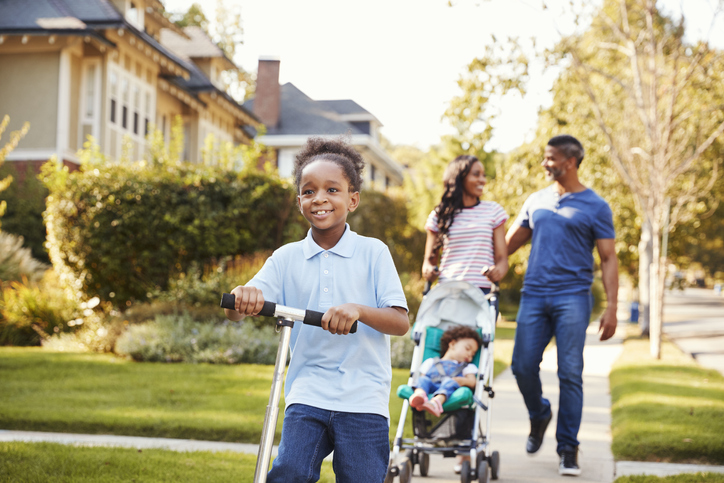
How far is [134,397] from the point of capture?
7.71 meters

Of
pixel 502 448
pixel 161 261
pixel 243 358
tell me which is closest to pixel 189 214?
pixel 161 261

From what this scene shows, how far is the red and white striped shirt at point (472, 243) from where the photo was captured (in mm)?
5625

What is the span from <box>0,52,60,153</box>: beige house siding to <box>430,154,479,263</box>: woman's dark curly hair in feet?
55.1

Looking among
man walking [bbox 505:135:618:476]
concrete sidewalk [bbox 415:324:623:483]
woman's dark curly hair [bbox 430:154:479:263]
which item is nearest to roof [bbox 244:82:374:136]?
concrete sidewalk [bbox 415:324:623:483]

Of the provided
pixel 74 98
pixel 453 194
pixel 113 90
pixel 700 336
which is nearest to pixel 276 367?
pixel 453 194

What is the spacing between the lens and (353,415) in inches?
117

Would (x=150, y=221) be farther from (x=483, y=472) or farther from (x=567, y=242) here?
(x=483, y=472)

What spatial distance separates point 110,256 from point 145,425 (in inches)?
293

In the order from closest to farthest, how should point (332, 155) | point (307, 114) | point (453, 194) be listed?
point (332, 155)
point (453, 194)
point (307, 114)

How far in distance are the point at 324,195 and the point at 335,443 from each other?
97 cm

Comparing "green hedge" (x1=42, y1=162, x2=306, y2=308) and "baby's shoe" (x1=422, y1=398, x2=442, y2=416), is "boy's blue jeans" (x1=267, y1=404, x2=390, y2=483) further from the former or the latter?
"green hedge" (x1=42, y1=162, x2=306, y2=308)

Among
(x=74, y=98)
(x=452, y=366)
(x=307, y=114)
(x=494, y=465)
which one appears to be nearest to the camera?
(x=494, y=465)

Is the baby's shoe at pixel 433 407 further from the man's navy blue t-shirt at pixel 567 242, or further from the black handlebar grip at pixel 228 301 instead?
the black handlebar grip at pixel 228 301

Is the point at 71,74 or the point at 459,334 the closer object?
the point at 459,334
